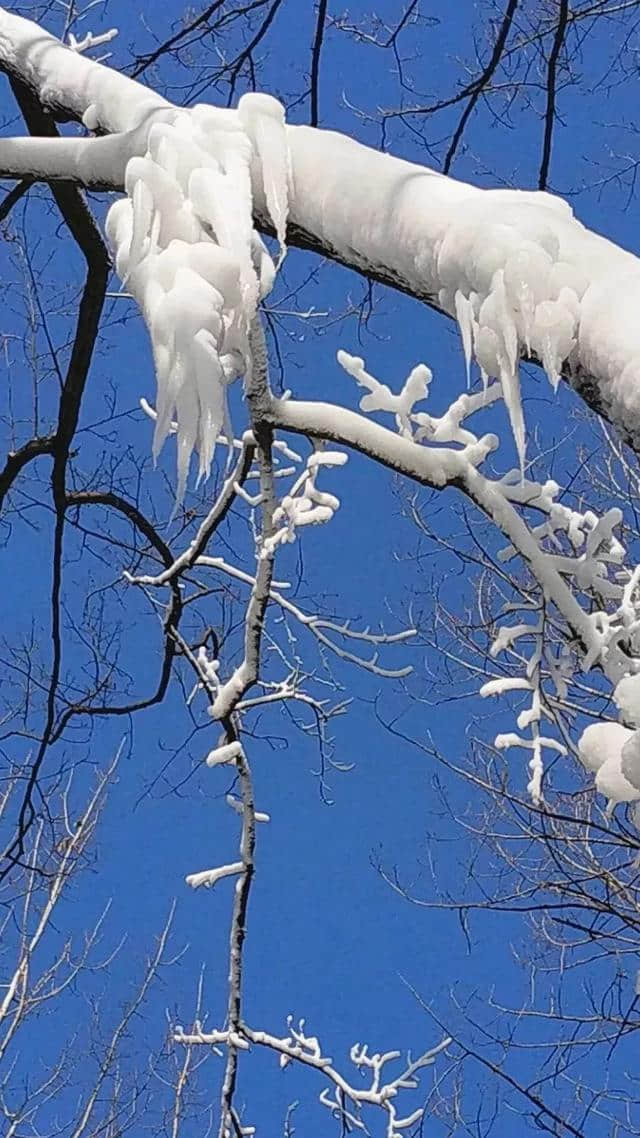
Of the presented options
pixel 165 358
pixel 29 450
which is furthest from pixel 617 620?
pixel 29 450

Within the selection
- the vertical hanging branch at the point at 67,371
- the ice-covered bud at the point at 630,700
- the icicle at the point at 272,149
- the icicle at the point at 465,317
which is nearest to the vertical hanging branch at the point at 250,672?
the icicle at the point at 272,149

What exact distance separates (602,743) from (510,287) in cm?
36

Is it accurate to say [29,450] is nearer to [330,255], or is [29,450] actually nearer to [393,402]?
[393,402]

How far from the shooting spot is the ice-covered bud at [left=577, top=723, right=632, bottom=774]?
77 cm

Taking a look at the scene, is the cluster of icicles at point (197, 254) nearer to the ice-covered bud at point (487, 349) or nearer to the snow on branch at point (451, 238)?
the snow on branch at point (451, 238)

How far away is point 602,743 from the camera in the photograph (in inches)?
30.9

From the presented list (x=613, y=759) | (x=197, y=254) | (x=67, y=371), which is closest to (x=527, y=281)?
(x=197, y=254)

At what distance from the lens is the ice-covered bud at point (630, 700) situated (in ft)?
2.43

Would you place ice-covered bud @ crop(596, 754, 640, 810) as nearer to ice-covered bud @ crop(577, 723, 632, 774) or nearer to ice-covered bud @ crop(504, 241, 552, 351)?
ice-covered bud @ crop(577, 723, 632, 774)

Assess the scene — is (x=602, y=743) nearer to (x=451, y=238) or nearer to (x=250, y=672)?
(x=451, y=238)

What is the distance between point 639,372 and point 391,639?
4.30ft

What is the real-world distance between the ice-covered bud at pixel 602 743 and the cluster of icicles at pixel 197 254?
0.39 m

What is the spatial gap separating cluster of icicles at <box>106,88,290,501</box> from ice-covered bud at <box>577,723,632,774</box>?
0.39 metres

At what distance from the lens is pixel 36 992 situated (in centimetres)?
536
